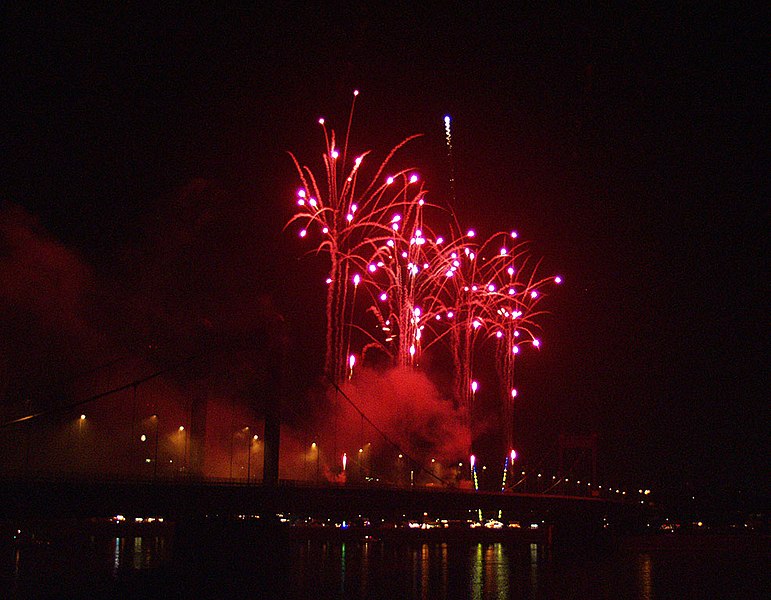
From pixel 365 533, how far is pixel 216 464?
83.5 ft

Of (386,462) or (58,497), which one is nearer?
(58,497)

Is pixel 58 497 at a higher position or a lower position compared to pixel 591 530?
higher

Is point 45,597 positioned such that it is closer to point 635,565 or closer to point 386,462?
point 635,565

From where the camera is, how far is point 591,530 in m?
71.1

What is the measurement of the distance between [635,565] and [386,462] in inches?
926

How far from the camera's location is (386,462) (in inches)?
2972

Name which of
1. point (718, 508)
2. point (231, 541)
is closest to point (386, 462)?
point (231, 541)

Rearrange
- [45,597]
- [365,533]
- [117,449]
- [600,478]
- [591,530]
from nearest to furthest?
[45,597], [117,449], [591,530], [365,533], [600,478]

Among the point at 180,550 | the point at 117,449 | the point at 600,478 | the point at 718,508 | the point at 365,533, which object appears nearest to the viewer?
the point at 180,550

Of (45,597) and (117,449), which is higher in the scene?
(117,449)

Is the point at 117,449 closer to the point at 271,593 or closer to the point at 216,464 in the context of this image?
the point at 216,464

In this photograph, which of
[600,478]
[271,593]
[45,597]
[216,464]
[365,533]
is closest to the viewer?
[45,597]

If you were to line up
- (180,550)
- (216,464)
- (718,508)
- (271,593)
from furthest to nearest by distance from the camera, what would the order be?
(718,508) < (216,464) < (180,550) < (271,593)

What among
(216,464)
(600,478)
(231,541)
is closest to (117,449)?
(216,464)
